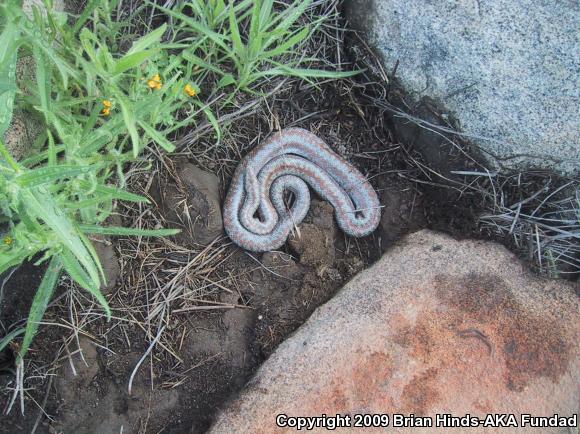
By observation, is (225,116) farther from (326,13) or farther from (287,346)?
(287,346)

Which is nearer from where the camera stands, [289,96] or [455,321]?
[455,321]

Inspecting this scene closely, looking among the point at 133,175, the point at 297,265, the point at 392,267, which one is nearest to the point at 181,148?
the point at 133,175

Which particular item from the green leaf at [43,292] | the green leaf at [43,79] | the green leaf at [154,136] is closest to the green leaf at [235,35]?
the green leaf at [154,136]

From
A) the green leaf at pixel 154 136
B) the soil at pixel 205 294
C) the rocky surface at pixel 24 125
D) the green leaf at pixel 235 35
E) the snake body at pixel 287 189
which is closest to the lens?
the green leaf at pixel 154 136

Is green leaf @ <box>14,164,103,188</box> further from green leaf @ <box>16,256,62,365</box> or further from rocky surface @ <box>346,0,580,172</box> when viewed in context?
rocky surface @ <box>346,0,580,172</box>

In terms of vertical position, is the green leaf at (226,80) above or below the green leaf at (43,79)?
below

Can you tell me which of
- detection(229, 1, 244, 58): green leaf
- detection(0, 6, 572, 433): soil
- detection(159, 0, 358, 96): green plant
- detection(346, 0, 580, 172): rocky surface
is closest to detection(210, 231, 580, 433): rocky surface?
detection(0, 6, 572, 433): soil

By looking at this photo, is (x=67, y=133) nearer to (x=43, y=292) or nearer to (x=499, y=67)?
(x=43, y=292)

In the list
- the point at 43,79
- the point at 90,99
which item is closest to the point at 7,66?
the point at 43,79

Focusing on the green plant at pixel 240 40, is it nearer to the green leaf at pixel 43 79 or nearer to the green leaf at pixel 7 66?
the green leaf at pixel 43 79
